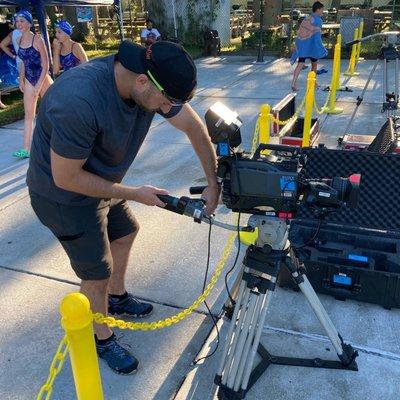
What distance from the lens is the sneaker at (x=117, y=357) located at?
2438mm

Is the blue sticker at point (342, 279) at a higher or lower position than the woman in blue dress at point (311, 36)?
lower

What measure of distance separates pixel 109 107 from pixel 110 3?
10712 mm

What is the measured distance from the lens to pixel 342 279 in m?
2.90

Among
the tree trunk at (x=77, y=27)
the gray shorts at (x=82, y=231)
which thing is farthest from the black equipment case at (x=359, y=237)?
the tree trunk at (x=77, y=27)

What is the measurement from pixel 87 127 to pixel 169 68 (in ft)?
1.36

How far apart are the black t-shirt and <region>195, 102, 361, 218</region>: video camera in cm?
43

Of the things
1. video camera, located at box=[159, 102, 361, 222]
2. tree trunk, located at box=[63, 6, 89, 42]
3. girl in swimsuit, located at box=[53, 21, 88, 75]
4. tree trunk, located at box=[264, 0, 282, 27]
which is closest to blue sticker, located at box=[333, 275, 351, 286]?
video camera, located at box=[159, 102, 361, 222]

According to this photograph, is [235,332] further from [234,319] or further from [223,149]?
[223,149]

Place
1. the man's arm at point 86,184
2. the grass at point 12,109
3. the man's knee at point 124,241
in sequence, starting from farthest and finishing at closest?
the grass at point 12,109 < the man's knee at point 124,241 < the man's arm at point 86,184

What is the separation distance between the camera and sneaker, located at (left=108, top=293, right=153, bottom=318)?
2.86 metres

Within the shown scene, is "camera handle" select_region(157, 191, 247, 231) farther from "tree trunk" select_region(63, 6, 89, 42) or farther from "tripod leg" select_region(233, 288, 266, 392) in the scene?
"tree trunk" select_region(63, 6, 89, 42)

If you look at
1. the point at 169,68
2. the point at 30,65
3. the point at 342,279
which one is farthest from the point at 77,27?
the point at 169,68

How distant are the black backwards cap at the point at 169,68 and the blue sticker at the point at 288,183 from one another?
540 mm

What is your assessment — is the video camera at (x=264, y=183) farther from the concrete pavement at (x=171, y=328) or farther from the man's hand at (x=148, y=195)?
the concrete pavement at (x=171, y=328)
